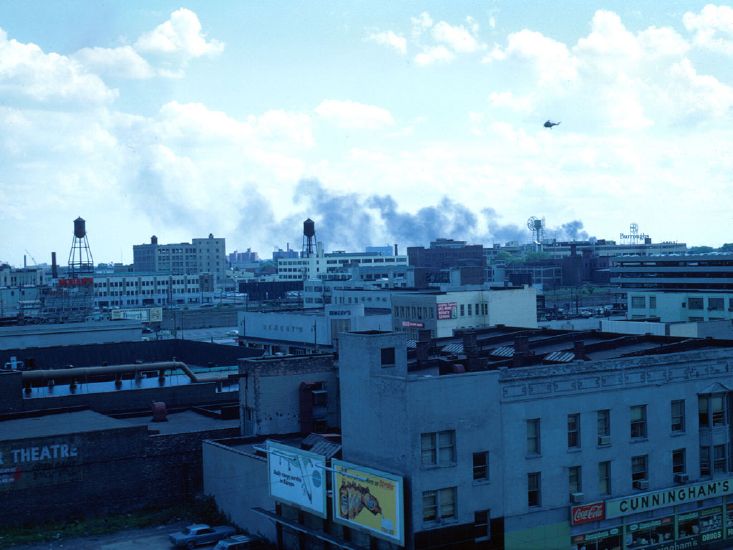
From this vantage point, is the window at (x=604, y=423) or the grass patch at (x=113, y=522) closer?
the window at (x=604, y=423)

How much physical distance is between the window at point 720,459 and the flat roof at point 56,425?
89.0 feet

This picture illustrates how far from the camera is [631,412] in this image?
38688 millimetres

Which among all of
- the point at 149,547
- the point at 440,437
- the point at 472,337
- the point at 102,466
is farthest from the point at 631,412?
the point at 102,466

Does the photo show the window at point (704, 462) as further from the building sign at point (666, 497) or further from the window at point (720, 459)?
the building sign at point (666, 497)

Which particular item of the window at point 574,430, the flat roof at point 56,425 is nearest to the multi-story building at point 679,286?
the flat roof at point 56,425

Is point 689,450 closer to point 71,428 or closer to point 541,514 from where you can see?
point 541,514

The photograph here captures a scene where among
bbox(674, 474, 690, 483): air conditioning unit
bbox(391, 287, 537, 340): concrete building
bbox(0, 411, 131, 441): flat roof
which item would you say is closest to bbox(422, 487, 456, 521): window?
bbox(674, 474, 690, 483): air conditioning unit

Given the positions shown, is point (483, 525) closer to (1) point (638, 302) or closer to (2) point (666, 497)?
(2) point (666, 497)

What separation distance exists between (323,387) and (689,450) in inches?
714

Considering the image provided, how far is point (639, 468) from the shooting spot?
38.8 m

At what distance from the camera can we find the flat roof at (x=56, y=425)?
46.2 meters

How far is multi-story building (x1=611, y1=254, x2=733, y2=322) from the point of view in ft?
384

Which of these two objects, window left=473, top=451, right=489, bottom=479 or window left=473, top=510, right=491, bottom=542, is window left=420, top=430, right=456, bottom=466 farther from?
window left=473, top=510, right=491, bottom=542

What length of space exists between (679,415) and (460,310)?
202ft
